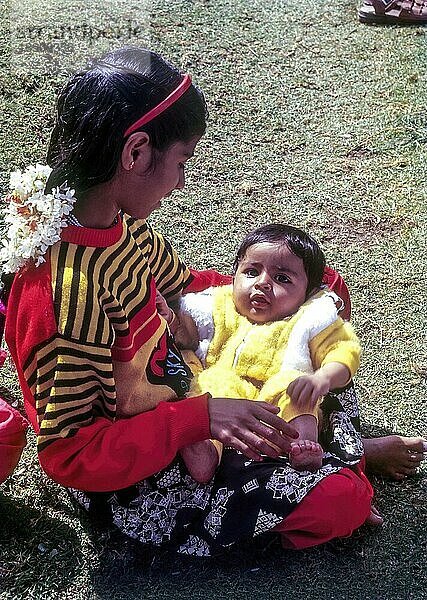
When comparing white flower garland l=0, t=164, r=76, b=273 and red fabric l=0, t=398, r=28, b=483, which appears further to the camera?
red fabric l=0, t=398, r=28, b=483

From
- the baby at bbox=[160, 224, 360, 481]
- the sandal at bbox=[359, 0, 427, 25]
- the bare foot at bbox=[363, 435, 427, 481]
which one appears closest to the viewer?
the baby at bbox=[160, 224, 360, 481]

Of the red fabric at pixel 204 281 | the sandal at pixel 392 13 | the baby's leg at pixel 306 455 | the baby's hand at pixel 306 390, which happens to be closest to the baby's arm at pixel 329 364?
the baby's hand at pixel 306 390

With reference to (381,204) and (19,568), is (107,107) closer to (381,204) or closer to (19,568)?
(19,568)

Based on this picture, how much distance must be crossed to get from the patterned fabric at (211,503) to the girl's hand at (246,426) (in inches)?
6.1

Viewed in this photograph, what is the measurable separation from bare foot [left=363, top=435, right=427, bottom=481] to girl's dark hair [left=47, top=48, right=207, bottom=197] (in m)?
1.25

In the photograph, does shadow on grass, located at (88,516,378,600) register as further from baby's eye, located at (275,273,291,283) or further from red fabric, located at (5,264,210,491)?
baby's eye, located at (275,273,291,283)

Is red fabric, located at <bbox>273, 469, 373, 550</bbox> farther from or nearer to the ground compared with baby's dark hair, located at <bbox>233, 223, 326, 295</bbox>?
nearer to the ground

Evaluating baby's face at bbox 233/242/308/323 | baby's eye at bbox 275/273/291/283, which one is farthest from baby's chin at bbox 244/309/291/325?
baby's eye at bbox 275/273/291/283

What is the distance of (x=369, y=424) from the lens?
10.3 ft

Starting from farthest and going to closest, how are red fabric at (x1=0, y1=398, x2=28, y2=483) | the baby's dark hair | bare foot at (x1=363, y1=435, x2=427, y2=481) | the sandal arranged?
1. the sandal
2. the baby's dark hair
3. bare foot at (x1=363, y1=435, x2=427, y2=481)
4. red fabric at (x1=0, y1=398, x2=28, y2=483)

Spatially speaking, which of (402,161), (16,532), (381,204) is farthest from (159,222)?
(16,532)

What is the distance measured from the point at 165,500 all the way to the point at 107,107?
44.0 inches

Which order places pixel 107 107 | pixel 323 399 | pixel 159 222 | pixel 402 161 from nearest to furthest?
pixel 107 107 < pixel 323 399 < pixel 159 222 < pixel 402 161

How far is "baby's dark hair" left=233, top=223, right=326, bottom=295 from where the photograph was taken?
118 inches
